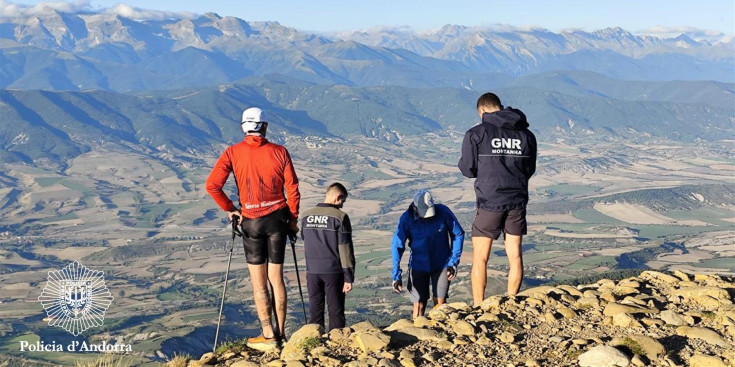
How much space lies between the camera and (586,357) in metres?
9.05

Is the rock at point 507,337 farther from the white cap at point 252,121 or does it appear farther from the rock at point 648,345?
the white cap at point 252,121

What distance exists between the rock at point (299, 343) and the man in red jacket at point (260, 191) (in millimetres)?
621

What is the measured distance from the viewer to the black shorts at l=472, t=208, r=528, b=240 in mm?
12273

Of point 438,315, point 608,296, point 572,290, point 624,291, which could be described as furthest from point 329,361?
point 624,291

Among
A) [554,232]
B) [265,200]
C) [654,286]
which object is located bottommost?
[554,232]

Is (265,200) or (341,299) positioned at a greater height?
(265,200)

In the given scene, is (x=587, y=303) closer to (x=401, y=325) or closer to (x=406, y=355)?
(x=401, y=325)

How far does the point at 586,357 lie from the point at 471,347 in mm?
1530

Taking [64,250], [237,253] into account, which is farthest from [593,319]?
[64,250]

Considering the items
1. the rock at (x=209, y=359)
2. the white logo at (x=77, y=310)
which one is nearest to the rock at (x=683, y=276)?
the rock at (x=209, y=359)

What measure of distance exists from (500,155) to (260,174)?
12.8ft

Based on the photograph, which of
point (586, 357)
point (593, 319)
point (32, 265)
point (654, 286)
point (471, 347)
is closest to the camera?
point (586, 357)

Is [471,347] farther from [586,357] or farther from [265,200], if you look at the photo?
[265,200]

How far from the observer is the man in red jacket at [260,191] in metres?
11.2
